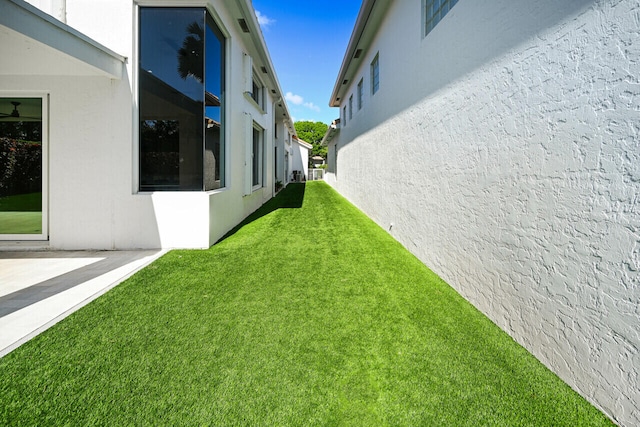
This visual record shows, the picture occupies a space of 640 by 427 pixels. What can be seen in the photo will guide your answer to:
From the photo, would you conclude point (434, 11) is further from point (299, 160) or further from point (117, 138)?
point (299, 160)

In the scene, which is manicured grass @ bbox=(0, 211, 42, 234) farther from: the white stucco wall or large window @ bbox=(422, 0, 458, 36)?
the white stucco wall

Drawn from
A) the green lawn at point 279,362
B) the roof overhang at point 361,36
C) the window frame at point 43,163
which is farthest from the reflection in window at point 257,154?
the green lawn at point 279,362

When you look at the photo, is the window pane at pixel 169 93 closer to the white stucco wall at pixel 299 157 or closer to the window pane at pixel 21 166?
the window pane at pixel 21 166

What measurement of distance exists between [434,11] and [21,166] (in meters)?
7.07

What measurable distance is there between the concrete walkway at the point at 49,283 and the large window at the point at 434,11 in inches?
217

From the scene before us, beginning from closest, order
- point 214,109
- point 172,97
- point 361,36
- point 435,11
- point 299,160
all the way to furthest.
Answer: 1. point 435,11
2. point 172,97
3. point 214,109
4. point 361,36
5. point 299,160

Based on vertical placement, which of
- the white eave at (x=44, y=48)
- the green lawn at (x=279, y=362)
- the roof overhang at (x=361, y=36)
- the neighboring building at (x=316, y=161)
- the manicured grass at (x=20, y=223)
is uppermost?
the neighboring building at (x=316, y=161)

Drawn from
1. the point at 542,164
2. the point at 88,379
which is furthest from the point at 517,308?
the point at 88,379

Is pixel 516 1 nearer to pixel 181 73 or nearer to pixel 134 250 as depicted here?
pixel 181 73

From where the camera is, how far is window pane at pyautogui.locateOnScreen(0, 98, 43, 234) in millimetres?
4719

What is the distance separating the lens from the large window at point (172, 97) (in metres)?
4.74

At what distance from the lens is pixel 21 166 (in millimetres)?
4820

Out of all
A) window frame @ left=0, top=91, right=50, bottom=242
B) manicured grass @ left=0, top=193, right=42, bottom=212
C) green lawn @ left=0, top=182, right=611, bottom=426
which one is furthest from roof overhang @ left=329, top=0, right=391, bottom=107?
manicured grass @ left=0, top=193, right=42, bottom=212

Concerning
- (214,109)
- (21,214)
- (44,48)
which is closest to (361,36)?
(214,109)
